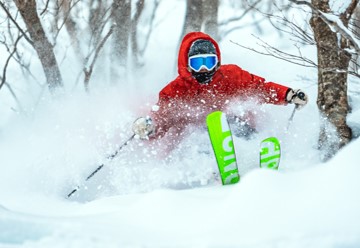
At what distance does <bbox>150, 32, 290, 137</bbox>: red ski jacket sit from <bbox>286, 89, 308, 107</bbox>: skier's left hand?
207 mm

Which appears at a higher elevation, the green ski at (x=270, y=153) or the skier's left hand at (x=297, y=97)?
the skier's left hand at (x=297, y=97)

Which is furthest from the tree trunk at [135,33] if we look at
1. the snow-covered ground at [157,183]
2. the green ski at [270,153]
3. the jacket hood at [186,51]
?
the green ski at [270,153]

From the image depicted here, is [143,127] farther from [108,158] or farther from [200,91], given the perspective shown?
[200,91]

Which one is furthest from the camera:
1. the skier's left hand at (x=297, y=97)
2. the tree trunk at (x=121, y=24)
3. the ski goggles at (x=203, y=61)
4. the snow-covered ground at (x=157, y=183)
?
the tree trunk at (x=121, y=24)

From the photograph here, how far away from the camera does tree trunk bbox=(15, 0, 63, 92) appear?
18.5 feet

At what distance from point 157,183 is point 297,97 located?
4.98 feet

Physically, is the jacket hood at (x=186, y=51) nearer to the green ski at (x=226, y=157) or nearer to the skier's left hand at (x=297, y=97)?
the skier's left hand at (x=297, y=97)

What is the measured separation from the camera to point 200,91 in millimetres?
5086

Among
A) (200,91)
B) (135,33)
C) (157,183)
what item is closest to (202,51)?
(200,91)

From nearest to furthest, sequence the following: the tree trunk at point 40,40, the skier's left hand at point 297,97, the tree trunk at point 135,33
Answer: the skier's left hand at point 297,97
the tree trunk at point 40,40
the tree trunk at point 135,33

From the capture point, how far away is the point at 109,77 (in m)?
8.91

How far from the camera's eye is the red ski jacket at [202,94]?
5.06 meters

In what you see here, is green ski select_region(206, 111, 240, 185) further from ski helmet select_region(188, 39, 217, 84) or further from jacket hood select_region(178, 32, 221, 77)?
jacket hood select_region(178, 32, 221, 77)

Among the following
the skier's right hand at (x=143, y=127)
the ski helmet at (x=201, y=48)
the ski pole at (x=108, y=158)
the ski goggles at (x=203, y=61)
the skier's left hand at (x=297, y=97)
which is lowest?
the ski pole at (x=108, y=158)
